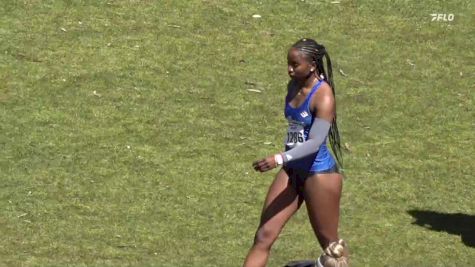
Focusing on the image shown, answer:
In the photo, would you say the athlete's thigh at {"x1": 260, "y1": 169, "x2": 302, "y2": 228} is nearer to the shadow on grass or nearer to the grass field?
the grass field

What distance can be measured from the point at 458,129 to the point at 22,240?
5.73 metres

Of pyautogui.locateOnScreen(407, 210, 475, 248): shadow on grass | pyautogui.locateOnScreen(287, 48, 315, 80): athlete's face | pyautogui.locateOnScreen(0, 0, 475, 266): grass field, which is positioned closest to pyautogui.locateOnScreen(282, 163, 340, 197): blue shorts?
pyautogui.locateOnScreen(287, 48, 315, 80): athlete's face

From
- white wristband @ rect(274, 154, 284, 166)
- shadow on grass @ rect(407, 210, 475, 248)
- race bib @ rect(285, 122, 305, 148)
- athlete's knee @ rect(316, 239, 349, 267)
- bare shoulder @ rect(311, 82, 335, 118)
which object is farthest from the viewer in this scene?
shadow on grass @ rect(407, 210, 475, 248)

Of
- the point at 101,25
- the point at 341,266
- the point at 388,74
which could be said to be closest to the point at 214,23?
the point at 101,25

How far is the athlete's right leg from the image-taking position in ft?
29.3

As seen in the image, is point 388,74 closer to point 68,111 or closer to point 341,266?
point 68,111

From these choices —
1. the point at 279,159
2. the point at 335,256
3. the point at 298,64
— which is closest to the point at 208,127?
the point at 298,64

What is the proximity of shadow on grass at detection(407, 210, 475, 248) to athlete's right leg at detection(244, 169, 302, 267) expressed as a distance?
9.71 feet

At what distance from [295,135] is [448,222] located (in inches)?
132

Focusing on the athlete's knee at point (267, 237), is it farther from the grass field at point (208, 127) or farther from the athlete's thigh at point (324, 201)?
the grass field at point (208, 127)

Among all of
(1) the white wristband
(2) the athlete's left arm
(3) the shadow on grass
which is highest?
(2) the athlete's left arm

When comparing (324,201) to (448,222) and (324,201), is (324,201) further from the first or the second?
(448,222)

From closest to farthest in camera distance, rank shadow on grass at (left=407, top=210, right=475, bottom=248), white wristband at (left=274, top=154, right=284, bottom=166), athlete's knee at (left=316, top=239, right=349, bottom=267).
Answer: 1. athlete's knee at (left=316, top=239, right=349, bottom=267)
2. white wristband at (left=274, top=154, right=284, bottom=166)
3. shadow on grass at (left=407, top=210, right=475, bottom=248)

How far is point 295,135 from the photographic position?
8898mm
